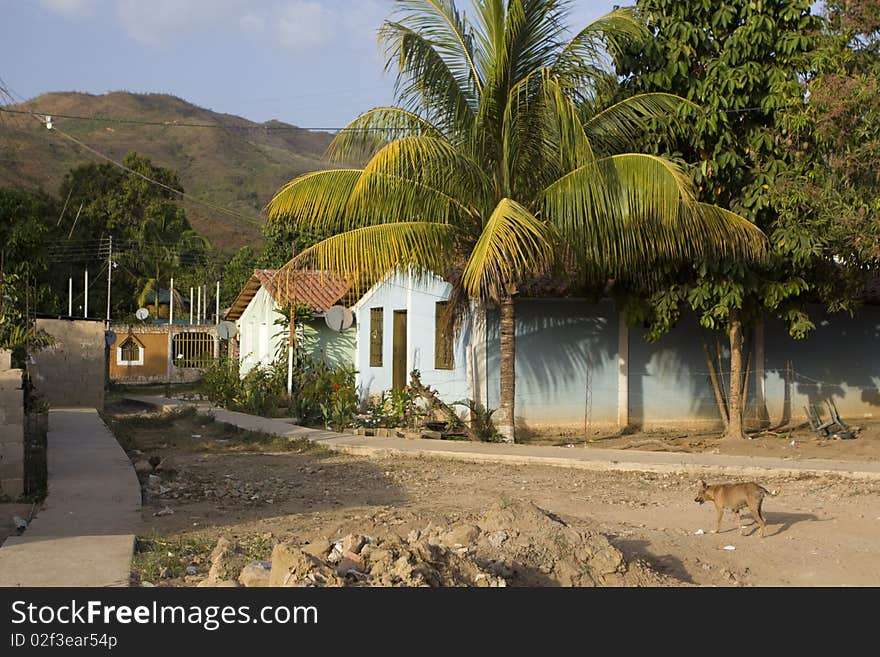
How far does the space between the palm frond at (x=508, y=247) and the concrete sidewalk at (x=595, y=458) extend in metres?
2.48

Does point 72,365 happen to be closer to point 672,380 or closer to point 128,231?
point 672,380

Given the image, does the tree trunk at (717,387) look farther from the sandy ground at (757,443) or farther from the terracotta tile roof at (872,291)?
the terracotta tile roof at (872,291)

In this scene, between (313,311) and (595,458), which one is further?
(313,311)

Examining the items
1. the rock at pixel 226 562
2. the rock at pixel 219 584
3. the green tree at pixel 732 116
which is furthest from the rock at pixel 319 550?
the green tree at pixel 732 116

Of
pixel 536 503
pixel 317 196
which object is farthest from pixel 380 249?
pixel 536 503

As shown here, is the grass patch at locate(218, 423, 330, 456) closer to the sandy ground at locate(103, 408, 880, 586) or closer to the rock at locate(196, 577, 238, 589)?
the sandy ground at locate(103, 408, 880, 586)

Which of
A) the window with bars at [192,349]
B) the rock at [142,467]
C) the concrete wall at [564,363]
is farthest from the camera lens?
the window with bars at [192,349]

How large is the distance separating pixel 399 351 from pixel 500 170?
6.34 m

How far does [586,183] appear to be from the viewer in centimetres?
1507

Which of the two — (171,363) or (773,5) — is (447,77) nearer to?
(773,5)

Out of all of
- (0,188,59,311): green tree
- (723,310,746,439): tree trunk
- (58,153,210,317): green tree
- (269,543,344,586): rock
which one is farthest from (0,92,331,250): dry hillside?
(269,543,344,586): rock

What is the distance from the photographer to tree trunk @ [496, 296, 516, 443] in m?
16.9

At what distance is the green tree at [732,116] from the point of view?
16125 mm

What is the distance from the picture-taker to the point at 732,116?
16828 mm
